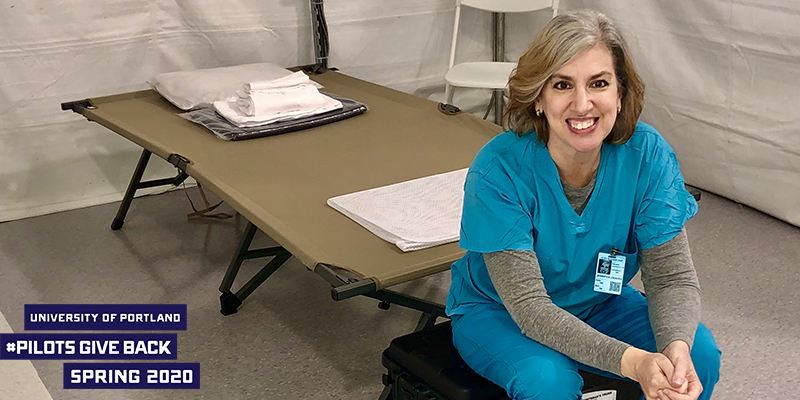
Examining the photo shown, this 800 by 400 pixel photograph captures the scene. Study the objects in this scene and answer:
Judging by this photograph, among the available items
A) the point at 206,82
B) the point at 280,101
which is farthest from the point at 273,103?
the point at 206,82

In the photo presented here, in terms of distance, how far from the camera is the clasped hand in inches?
52.8

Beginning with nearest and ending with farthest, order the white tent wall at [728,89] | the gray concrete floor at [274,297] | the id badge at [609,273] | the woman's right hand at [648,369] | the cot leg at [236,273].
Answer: the woman's right hand at [648,369] → the id badge at [609,273] → the gray concrete floor at [274,297] → the cot leg at [236,273] → the white tent wall at [728,89]

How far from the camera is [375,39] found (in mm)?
3838

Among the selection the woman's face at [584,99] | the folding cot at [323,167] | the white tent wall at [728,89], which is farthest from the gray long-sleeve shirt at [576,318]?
the white tent wall at [728,89]

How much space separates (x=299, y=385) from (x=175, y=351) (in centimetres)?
39

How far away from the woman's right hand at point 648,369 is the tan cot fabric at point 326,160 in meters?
0.57

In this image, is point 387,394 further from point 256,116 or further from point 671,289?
point 256,116

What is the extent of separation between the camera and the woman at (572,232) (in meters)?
1.45

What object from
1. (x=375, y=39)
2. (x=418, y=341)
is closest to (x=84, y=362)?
(x=418, y=341)

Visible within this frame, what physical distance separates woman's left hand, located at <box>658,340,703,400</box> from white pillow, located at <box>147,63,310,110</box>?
204 cm

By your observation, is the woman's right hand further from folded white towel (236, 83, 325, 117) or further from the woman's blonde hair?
folded white towel (236, 83, 325, 117)

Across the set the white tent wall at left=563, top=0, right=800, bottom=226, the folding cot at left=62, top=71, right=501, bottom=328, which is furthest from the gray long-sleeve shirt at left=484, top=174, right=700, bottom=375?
the white tent wall at left=563, top=0, right=800, bottom=226

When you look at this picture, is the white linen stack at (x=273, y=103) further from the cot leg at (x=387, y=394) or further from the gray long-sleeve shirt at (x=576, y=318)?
the gray long-sleeve shirt at (x=576, y=318)

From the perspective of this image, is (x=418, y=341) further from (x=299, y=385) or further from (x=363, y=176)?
(x=363, y=176)
